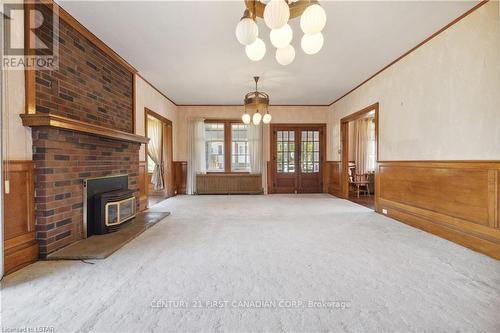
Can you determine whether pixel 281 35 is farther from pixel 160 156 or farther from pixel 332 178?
pixel 160 156

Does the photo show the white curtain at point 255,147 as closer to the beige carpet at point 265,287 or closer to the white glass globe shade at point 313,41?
the beige carpet at point 265,287

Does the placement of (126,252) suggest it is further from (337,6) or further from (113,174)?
(337,6)

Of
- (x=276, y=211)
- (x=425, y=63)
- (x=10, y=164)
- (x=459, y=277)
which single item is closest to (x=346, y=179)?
(x=276, y=211)

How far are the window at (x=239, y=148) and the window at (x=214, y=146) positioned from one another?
0.35 meters

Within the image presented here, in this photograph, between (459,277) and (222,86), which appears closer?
(459,277)

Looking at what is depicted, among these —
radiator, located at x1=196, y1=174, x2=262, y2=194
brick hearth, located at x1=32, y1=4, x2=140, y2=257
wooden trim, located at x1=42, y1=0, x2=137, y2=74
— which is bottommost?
radiator, located at x1=196, y1=174, x2=262, y2=194

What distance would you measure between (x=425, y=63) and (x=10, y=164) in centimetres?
509

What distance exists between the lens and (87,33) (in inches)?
122

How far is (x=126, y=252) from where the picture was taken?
259 centimetres

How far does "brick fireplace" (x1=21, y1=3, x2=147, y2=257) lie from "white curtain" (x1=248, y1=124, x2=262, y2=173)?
390 centimetres

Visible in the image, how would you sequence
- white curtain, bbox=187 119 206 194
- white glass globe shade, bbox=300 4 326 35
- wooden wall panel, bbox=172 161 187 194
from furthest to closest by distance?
wooden wall panel, bbox=172 161 187 194, white curtain, bbox=187 119 206 194, white glass globe shade, bbox=300 4 326 35

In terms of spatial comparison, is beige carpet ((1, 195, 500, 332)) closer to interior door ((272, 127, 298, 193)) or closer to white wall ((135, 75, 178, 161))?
white wall ((135, 75, 178, 161))

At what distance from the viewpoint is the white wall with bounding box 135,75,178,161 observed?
4676 mm

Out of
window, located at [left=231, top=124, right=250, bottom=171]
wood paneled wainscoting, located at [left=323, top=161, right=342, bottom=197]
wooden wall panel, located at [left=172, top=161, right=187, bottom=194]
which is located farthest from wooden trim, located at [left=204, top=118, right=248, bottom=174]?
wood paneled wainscoting, located at [left=323, top=161, right=342, bottom=197]
